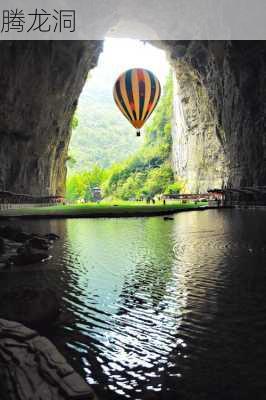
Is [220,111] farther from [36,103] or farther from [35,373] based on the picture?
[35,373]

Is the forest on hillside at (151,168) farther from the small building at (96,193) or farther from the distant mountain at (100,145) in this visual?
the distant mountain at (100,145)

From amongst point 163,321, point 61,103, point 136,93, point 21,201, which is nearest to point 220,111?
point 136,93

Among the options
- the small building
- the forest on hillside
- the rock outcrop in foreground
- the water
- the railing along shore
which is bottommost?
the water

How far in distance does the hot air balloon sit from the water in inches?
1348

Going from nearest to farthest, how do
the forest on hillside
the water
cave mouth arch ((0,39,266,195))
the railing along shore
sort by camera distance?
1. the water
2. the railing along shore
3. cave mouth arch ((0,39,266,195))
4. the forest on hillside

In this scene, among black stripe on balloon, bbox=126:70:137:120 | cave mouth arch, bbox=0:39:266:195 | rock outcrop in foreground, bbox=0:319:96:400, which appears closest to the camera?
rock outcrop in foreground, bbox=0:319:96:400

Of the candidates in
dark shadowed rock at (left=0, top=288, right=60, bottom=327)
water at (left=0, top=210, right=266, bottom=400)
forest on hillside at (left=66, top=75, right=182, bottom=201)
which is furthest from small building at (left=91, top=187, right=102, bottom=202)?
dark shadowed rock at (left=0, top=288, right=60, bottom=327)

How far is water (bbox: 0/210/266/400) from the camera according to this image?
3.09 m

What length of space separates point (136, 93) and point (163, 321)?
128 feet

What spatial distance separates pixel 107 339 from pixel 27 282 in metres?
2.96

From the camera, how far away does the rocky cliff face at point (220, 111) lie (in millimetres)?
38781

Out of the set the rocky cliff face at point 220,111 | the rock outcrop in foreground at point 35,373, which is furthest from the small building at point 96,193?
the rock outcrop in foreground at point 35,373

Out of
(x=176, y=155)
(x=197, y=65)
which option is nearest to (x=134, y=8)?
(x=197, y=65)

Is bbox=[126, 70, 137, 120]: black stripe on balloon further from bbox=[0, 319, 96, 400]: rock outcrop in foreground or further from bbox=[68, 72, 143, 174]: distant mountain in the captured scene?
bbox=[68, 72, 143, 174]: distant mountain
